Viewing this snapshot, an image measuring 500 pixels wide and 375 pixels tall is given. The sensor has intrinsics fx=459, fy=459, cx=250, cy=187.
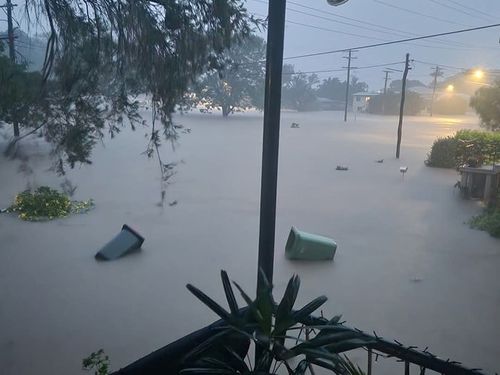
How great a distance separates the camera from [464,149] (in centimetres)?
1772

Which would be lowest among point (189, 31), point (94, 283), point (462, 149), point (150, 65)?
point (94, 283)

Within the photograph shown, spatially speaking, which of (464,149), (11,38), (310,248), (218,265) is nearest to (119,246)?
(218,265)

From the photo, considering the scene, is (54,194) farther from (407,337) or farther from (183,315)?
(407,337)

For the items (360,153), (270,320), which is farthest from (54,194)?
(360,153)

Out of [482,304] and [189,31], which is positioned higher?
[189,31]

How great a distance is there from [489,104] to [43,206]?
58.7ft

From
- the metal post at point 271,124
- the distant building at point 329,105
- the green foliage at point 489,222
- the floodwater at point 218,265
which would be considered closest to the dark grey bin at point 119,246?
the floodwater at point 218,265

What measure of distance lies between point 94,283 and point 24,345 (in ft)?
6.37

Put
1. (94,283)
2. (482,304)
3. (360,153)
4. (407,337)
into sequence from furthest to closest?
1. (360,153)
2. (94,283)
3. (482,304)
4. (407,337)

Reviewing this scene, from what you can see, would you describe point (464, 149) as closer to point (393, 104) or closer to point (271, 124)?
A: point (271, 124)

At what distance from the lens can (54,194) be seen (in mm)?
11148

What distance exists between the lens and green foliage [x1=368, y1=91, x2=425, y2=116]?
5247cm

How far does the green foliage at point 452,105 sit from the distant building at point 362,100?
8.27 metres

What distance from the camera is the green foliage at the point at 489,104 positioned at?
63.4ft
